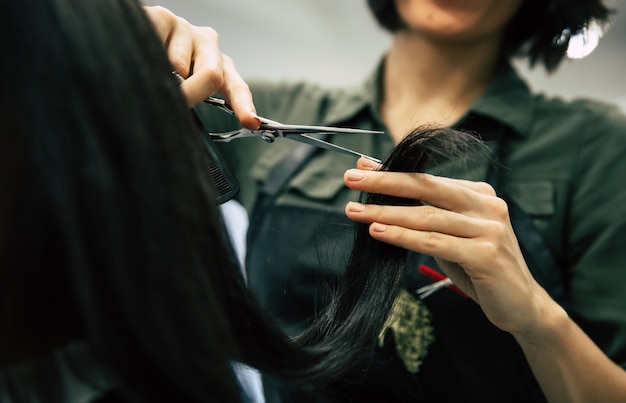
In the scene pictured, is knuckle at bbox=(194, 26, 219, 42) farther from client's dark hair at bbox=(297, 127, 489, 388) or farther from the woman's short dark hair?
the woman's short dark hair

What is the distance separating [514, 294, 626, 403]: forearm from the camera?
68 centimetres

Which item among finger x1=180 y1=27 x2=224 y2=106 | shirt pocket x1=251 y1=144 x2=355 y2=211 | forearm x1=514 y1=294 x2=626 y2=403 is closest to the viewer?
finger x1=180 y1=27 x2=224 y2=106

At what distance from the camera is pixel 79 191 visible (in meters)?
0.40

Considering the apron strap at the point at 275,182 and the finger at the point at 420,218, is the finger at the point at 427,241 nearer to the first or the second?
the finger at the point at 420,218

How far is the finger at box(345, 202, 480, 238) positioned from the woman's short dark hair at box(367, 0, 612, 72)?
22.5 inches

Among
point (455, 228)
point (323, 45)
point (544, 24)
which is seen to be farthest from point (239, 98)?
point (323, 45)

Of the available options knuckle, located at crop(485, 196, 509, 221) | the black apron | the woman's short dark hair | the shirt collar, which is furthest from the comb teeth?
the woman's short dark hair

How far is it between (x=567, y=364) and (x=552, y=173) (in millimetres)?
308

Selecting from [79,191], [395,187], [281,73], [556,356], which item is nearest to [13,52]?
[79,191]

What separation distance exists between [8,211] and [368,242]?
0.34 meters

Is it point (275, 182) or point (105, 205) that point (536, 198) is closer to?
point (275, 182)

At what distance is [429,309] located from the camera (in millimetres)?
829

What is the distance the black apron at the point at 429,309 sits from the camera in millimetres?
746

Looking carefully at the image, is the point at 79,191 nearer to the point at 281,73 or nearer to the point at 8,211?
the point at 8,211
